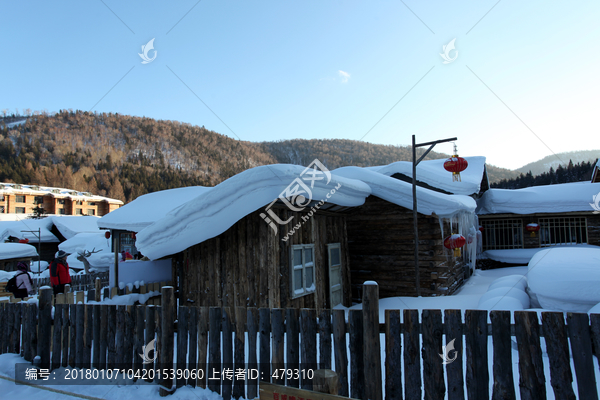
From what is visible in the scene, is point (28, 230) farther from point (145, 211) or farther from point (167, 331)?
point (167, 331)

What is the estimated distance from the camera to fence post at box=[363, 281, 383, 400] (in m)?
3.37

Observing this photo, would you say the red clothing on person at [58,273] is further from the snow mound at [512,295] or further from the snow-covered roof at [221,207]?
the snow mound at [512,295]

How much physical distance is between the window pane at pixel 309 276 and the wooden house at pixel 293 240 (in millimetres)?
21

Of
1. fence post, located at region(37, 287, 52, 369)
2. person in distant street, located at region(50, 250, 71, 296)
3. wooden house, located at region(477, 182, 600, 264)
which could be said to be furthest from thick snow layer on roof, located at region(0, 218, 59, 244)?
wooden house, located at region(477, 182, 600, 264)

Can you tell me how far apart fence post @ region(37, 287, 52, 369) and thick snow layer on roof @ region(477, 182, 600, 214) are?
18099 millimetres

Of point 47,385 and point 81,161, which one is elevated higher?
point 81,161

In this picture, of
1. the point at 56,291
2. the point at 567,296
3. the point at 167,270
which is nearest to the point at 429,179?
the point at 567,296

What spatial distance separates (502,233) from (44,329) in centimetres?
1896

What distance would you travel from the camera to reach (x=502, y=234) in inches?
704

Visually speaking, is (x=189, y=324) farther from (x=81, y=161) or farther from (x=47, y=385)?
(x=81, y=161)

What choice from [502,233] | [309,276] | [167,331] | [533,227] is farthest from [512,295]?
[502,233]

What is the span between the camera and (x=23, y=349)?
532 cm

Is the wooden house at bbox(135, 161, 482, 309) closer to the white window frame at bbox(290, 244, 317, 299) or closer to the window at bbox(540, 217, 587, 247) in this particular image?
the white window frame at bbox(290, 244, 317, 299)

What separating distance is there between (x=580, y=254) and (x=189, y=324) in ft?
21.9
